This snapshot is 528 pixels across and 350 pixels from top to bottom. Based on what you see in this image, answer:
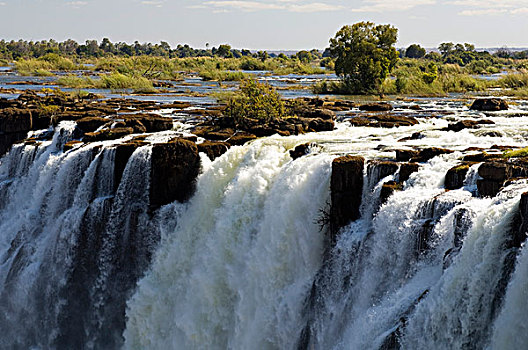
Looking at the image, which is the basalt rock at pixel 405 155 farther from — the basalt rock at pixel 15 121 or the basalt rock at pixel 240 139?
the basalt rock at pixel 15 121

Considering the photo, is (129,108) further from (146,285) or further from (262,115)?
(146,285)

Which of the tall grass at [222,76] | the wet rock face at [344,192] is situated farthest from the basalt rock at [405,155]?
the tall grass at [222,76]

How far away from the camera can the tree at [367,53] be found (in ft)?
143

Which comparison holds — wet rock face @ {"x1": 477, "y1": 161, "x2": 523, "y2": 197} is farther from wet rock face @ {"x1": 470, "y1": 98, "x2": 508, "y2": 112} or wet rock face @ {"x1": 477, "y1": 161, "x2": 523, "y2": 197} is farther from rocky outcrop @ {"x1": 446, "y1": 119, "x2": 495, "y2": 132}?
wet rock face @ {"x1": 470, "y1": 98, "x2": 508, "y2": 112}

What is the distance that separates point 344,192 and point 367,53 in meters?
29.7

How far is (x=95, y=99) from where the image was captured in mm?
39750

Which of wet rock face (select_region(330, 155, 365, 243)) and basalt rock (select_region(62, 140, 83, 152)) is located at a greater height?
wet rock face (select_region(330, 155, 365, 243))

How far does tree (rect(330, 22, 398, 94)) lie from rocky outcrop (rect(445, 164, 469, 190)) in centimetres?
2913

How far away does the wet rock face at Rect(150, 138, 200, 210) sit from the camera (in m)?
19.8

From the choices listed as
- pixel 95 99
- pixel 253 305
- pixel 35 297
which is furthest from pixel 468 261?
pixel 95 99

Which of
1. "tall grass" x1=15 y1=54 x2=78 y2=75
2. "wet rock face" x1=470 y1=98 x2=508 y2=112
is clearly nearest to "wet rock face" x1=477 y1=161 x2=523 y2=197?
"wet rock face" x1=470 y1=98 x2=508 y2=112

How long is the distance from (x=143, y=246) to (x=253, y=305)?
4743mm

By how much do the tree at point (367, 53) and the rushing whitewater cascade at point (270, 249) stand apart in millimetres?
18654

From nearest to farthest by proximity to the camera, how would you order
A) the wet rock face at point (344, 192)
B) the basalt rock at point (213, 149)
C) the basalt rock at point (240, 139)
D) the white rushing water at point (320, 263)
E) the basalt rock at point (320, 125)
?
the white rushing water at point (320, 263) < the wet rock face at point (344, 192) < the basalt rock at point (213, 149) < the basalt rock at point (240, 139) < the basalt rock at point (320, 125)
